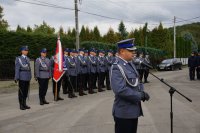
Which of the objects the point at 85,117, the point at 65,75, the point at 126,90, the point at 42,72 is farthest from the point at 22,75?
the point at 126,90


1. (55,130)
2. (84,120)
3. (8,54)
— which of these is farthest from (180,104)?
(8,54)

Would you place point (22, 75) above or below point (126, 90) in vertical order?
below

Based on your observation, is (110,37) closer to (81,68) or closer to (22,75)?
(81,68)

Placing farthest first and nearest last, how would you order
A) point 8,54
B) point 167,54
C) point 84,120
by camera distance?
point 167,54
point 8,54
point 84,120

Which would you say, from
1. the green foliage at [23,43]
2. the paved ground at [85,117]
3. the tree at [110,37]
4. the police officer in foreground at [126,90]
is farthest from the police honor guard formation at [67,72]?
the tree at [110,37]

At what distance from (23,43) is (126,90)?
20444mm

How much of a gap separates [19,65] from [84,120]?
3.44 m

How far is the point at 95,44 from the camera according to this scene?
32656 millimetres

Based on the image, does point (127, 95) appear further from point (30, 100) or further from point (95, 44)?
point (95, 44)

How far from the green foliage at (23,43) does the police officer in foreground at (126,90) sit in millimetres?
19255

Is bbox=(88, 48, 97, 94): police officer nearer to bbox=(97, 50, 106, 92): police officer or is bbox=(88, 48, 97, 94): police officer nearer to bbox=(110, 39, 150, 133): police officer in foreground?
bbox=(97, 50, 106, 92): police officer

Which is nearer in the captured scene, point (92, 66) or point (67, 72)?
point (67, 72)

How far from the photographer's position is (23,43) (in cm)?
2436

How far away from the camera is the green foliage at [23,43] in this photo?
23344 millimetres
